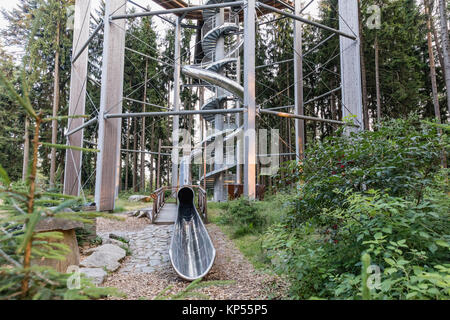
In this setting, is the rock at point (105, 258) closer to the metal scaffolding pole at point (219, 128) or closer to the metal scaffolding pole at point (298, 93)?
the metal scaffolding pole at point (298, 93)

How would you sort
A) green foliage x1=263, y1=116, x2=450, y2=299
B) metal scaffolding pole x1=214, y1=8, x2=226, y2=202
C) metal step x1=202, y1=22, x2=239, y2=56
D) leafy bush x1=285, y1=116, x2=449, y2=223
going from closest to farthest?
green foliage x1=263, y1=116, x2=450, y2=299, leafy bush x1=285, y1=116, x2=449, y2=223, metal step x1=202, y1=22, x2=239, y2=56, metal scaffolding pole x1=214, y1=8, x2=226, y2=202

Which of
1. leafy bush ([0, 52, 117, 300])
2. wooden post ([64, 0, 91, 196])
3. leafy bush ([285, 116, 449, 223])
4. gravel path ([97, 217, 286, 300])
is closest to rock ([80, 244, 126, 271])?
gravel path ([97, 217, 286, 300])

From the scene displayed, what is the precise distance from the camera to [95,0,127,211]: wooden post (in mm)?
7305

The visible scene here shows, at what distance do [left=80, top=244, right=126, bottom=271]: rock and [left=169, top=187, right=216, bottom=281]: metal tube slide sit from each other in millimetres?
858

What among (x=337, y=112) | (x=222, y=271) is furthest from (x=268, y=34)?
(x=222, y=271)

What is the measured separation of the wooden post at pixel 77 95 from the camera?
8.77 meters

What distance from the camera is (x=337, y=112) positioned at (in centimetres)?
1669

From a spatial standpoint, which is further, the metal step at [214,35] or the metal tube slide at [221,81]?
the metal step at [214,35]

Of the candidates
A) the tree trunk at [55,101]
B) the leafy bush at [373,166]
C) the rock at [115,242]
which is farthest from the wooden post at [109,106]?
the tree trunk at [55,101]

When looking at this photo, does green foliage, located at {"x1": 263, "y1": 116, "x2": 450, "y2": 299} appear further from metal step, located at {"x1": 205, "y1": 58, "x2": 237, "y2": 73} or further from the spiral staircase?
metal step, located at {"x1": 205, "y1": 58, "x2": 237, "y2": 73}

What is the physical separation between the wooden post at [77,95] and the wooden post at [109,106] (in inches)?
60.1

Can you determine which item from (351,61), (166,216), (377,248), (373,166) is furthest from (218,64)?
(377,248)

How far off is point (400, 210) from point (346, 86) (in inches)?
297

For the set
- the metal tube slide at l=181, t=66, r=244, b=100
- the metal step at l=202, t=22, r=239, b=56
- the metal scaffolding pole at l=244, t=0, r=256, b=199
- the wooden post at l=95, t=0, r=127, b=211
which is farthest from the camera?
the metal step at l=202, t=22, r=239, b=56
